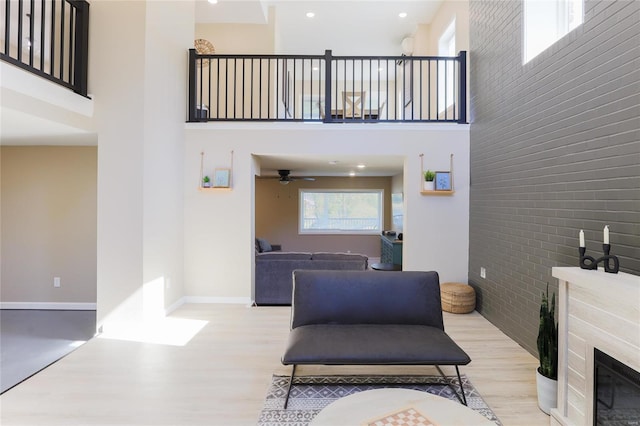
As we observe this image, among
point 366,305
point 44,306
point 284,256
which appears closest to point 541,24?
point 366,305

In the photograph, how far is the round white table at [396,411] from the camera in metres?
1.55

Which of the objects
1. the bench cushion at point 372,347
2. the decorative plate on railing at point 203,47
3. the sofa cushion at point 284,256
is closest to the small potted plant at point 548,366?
the bench cushion at point 372,347

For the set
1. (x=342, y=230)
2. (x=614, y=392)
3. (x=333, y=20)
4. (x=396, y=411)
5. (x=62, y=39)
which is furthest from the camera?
(x=342, y=230)

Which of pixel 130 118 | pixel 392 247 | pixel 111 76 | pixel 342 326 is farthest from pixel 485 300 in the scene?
pixel 111 76

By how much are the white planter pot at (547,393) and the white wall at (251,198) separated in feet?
8.06

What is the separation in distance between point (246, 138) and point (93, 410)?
11.3 ft

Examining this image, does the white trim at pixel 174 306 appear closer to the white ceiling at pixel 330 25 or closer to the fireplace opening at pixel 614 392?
the white ceiling at pixel 330 25

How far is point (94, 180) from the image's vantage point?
14.8 ft

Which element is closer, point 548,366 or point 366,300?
point 548,366

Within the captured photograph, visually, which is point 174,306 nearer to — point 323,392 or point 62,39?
point 323,392

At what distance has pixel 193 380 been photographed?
2658 millimetres

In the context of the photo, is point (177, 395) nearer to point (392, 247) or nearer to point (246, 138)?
point (246, 138)

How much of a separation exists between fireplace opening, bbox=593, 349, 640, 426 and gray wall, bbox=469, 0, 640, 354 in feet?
2.31

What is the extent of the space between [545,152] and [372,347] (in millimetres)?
2280
